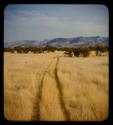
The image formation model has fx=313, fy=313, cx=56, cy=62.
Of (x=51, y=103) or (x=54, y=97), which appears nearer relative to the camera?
(x=51, y=103)

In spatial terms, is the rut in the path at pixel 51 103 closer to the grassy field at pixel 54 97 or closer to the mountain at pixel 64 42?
the grassy field at pixel 54 97

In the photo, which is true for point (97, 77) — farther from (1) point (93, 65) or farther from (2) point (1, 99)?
(2) point (1, 99)

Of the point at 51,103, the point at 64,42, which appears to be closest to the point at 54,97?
the point at 51,103

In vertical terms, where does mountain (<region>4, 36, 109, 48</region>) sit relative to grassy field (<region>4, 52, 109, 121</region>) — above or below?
above

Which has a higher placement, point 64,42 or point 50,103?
point 64,42

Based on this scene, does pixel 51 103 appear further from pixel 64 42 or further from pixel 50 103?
pixel 64 42

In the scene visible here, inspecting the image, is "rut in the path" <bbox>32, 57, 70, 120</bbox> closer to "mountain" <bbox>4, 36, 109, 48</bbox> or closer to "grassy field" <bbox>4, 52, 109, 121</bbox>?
"grassy field" <bbox>4, 52, 109, 121</bbox>

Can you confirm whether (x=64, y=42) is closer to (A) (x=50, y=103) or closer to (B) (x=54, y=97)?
(B) (x=54, y=97)

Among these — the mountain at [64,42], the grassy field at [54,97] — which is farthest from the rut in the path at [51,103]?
the mountain at [64,42]

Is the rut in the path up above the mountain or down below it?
below

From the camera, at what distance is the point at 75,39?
4.14 m

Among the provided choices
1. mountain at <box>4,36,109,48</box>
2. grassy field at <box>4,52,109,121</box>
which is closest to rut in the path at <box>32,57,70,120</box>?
grassy field at <box>4,52,109,121</box>

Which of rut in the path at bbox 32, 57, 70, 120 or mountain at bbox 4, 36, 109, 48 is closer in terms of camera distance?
rut in the path at bbox 32, 57, 70, 120
